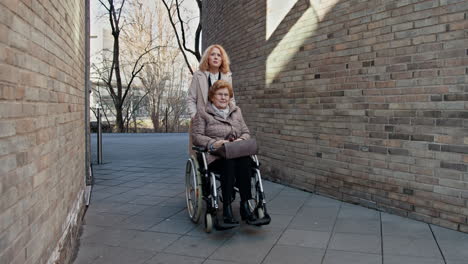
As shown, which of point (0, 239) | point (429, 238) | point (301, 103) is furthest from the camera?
point (301, 103)

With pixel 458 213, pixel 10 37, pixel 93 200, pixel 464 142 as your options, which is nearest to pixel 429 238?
pixel 458 213

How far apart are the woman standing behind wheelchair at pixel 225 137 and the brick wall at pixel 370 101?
4.69 feet

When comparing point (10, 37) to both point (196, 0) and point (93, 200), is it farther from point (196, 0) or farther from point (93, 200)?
point (196, 0)

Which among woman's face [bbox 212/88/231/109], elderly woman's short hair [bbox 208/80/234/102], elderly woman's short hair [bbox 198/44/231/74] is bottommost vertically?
woman's face [bbox 212/88/231/109]

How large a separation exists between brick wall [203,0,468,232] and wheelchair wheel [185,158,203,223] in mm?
1794

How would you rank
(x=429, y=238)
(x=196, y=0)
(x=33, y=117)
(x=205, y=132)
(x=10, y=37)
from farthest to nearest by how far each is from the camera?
(x=196, y=0), (x=205, y=132), (x=429, y=238), (x=33, y=117), (x=10, y=37)

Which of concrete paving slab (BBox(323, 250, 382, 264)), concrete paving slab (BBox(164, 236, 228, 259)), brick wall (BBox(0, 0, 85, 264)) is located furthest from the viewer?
concrete paving slab (BBox(164, 236, 228, 259))

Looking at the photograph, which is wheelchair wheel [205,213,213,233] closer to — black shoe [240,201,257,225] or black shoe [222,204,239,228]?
black shoe [222,204,239,228]

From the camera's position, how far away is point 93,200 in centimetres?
500

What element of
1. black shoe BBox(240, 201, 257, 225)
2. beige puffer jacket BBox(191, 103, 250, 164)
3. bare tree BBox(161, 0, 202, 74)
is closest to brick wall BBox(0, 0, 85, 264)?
beige puffer jacket BBox(191, 103, 250, 164)

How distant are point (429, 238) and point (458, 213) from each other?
418mm

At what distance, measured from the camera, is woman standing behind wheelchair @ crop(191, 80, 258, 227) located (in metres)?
3.64

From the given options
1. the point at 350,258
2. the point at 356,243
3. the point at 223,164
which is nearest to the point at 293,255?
the point at 350,258

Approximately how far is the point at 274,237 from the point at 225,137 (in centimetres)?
105
